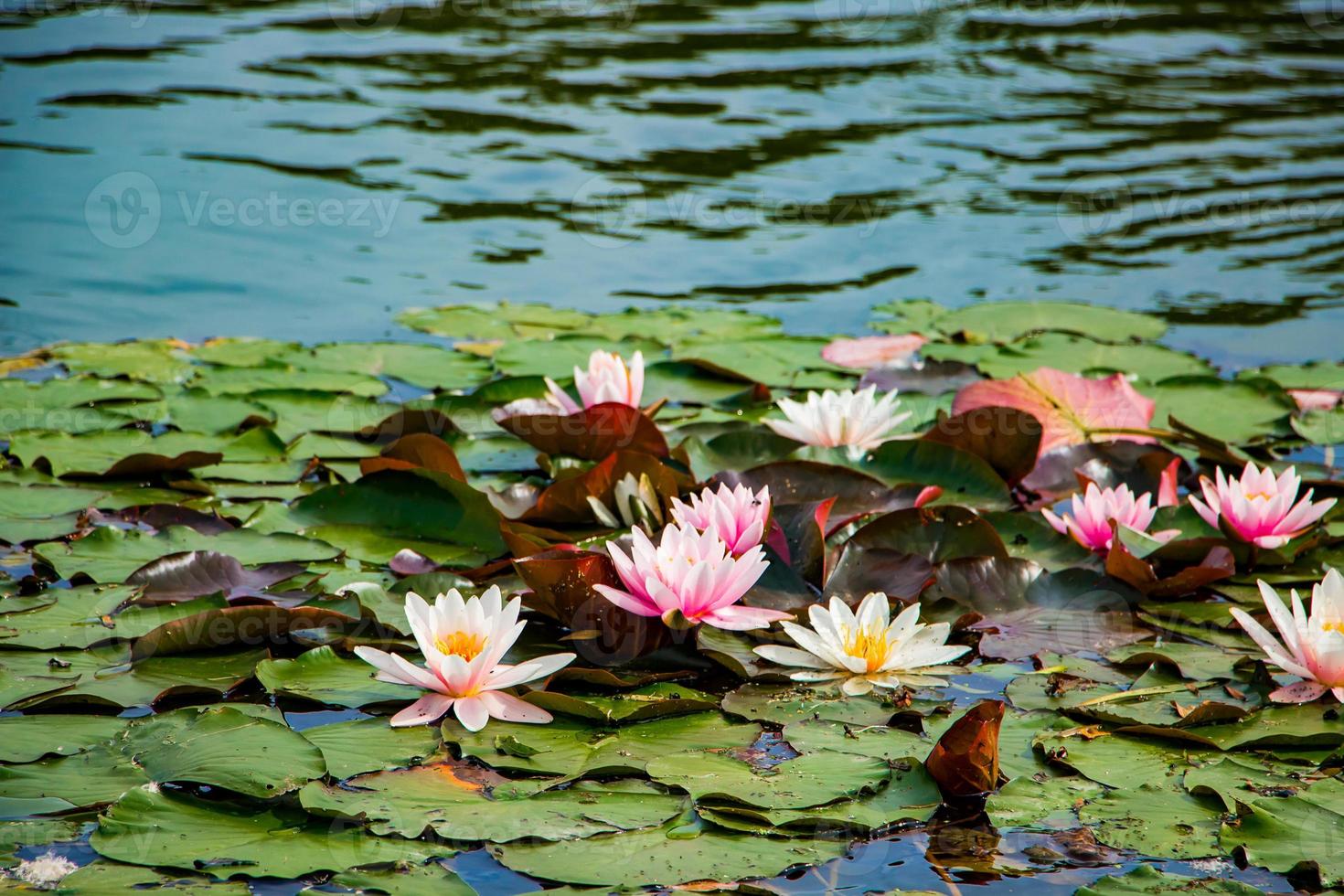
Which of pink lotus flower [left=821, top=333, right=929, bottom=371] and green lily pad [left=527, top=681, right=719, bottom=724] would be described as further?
pink lotus flower [left=821, top=333, right=929, bottom=371]

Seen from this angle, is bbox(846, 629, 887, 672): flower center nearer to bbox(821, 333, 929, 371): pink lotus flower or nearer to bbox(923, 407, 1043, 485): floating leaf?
bbox(923, 407, 1043, 485): floating leaf

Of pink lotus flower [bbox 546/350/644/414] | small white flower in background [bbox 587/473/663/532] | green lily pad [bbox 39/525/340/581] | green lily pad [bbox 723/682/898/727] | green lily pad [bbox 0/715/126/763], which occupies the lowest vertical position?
green lily pad [bbox 723/682/898/727]

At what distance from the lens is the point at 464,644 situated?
2145 mm

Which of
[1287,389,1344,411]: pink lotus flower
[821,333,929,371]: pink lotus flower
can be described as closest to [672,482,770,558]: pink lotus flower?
[821,333,929,371]: pink lotus flower

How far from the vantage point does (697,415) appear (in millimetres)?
3773

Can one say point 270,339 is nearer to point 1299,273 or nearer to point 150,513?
point 150,513

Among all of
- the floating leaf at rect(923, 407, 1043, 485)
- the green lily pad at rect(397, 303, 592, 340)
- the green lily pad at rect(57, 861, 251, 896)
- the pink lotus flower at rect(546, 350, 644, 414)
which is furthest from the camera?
the green lily pad at rect(397, 303, 592, 340)

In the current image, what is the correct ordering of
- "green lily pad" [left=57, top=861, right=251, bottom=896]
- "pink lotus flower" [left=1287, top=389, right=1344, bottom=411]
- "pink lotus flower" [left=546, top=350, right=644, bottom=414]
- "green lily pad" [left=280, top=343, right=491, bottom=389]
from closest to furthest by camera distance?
"green lily pad" [left=57, top=861, right=251, bottom=896] < "pink lotus flower" [left=546, top=350, right=644, bottom=414] < "pink lotus flower" [left=1287, top=389, right=1344, bottom=411] < "green lily pad" [left=280, top=343, right=491, bottom=389]

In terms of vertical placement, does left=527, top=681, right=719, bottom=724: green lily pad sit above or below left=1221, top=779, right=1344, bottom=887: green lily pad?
above

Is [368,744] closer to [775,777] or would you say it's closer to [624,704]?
[624,704]

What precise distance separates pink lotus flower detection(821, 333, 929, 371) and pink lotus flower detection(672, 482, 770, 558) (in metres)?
Result: 1.93

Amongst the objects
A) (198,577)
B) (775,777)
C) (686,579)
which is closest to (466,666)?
(686,579)

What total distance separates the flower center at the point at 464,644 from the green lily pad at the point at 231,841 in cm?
39

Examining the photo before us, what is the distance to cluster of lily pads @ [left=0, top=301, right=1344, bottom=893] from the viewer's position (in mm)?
1851
